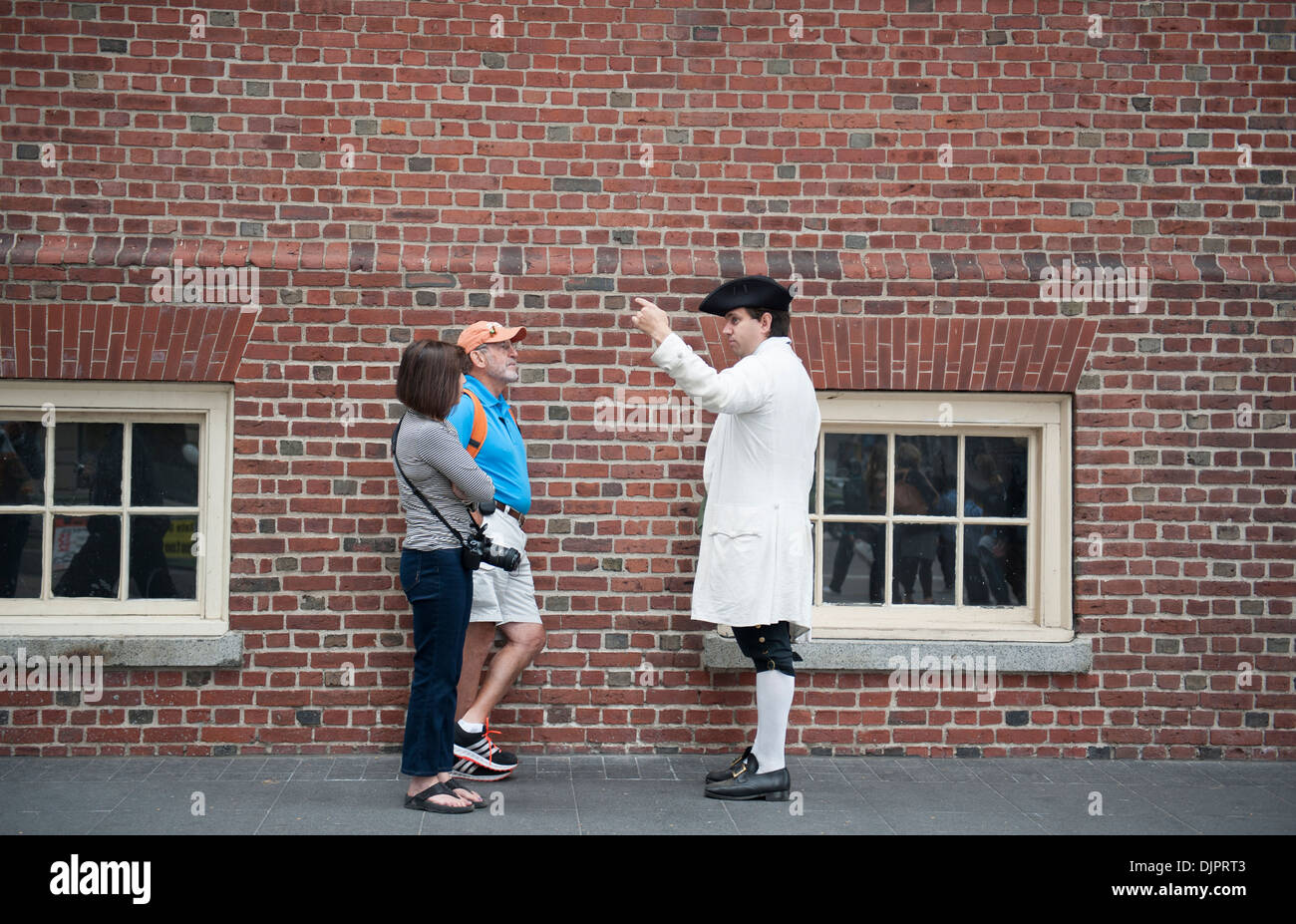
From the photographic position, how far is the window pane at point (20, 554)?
225 inches

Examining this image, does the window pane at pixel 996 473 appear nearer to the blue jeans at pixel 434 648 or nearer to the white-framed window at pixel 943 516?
the white-framed window at pixel 943 516

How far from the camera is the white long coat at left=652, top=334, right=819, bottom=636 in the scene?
4.91 metres

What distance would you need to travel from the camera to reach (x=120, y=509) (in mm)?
5719

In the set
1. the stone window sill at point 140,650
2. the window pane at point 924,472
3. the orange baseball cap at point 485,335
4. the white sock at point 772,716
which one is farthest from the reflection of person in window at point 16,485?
the window pane at point 924,472

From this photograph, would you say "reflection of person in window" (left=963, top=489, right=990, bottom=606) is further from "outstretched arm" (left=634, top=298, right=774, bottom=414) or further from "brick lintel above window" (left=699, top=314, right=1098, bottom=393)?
"outstretched arm" (left=634, top=298, right=774, bottom=414)

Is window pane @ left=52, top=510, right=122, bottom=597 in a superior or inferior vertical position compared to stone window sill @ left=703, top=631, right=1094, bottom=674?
superior

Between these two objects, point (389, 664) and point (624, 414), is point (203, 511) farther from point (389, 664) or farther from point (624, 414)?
point (624, 414)

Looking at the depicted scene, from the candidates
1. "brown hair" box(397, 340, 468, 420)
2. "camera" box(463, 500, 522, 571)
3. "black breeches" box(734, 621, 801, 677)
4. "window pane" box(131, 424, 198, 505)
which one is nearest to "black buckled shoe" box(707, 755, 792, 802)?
"black breeches" box(734, 621, 801, 677)

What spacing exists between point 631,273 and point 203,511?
230cm

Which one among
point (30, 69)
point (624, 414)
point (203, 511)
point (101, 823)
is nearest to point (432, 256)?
point (624, 414)

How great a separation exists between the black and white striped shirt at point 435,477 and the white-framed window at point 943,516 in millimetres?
1956

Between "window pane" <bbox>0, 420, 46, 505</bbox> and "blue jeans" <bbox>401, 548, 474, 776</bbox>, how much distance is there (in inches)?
84.4

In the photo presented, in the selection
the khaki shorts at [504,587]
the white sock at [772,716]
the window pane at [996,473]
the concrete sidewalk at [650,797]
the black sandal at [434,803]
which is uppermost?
the window pane at [996,473]

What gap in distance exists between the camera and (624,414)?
5777mm
